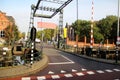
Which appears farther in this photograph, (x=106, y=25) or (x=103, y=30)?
(x=103, y=30)

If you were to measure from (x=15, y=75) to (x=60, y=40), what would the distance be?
40.8 metres

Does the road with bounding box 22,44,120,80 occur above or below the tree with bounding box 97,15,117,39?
below

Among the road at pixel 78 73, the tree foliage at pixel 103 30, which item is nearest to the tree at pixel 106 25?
the tree foliage at pixel 103 30

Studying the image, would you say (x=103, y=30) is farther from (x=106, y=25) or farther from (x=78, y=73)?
(x=78, y=73)

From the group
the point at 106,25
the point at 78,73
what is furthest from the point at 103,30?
the point at 78,73

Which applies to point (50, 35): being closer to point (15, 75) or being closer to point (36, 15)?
point (36, 15)

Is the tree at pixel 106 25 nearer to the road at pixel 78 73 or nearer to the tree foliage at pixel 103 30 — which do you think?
the tree foliage at pixel 103 30

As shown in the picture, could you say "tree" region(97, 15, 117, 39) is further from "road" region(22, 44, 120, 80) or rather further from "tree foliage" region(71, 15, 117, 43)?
"road" region(22, 44, 120, 80)

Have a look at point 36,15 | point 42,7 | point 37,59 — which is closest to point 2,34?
point 36,15

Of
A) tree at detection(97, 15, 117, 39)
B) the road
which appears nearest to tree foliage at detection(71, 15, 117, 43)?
tree at detection(97, 15, 117, 39)

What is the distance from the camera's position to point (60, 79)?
50.0 feet

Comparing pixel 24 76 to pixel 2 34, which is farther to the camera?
pixel 2 34

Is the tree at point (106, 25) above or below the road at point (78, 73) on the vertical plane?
above

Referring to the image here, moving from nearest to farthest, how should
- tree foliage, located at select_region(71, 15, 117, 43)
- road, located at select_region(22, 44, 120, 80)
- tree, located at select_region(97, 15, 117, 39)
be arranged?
road, located at select_region(22, 44, 120, 80) < tree foliage, located at select_region(71, 15, 117, 43) < tree, located at select_region(97, 15, 117, 39)
